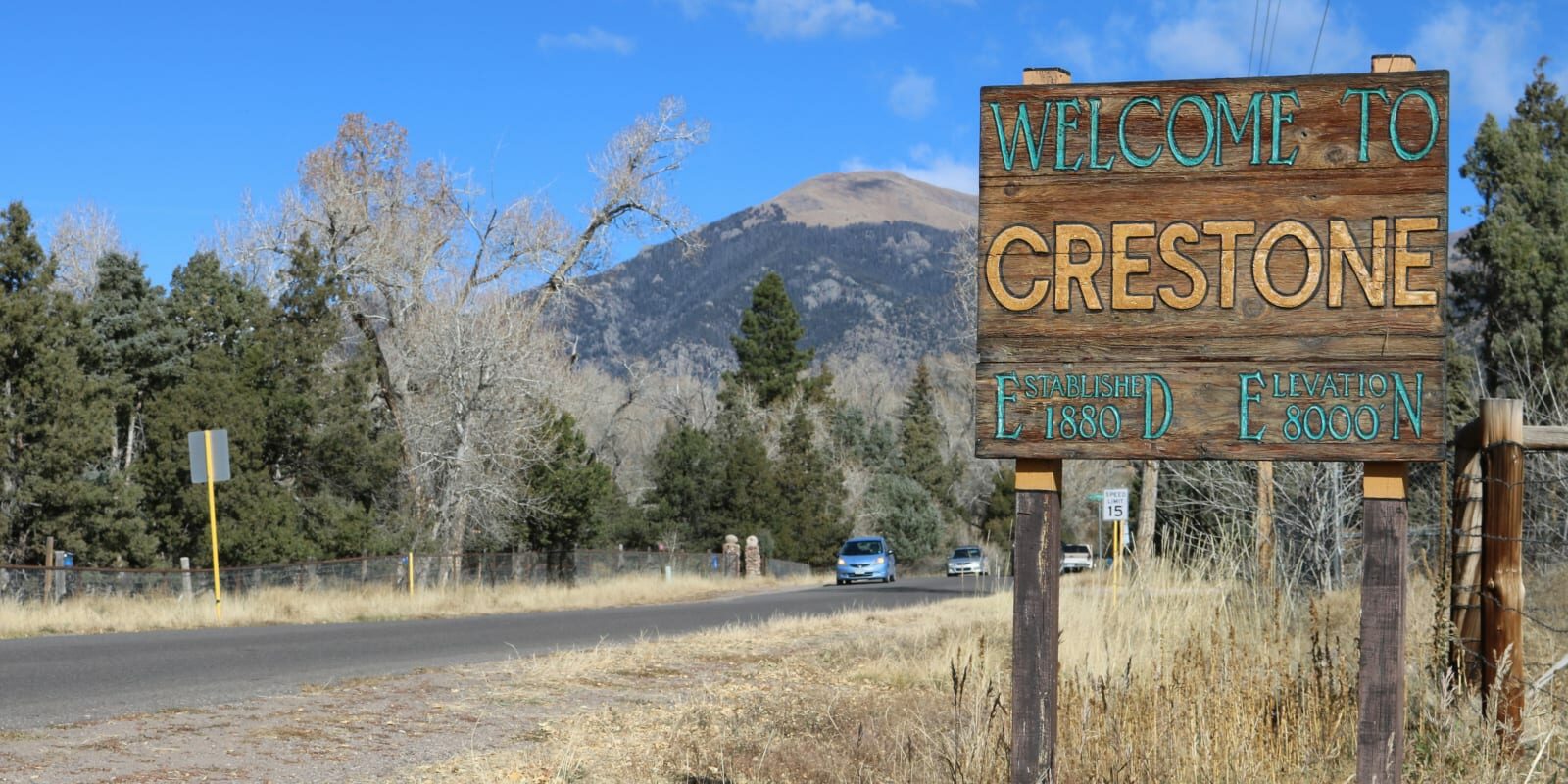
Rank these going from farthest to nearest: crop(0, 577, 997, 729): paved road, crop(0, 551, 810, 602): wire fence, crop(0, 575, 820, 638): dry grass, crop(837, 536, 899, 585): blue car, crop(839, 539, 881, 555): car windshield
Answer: crop(839, 539, 881, 555): car windshield → crop(837, 536, 899, 585): blue car → crop(0, 551, 810, 602): wire fence → crop(0, 575, 820, 638): dry grass → crop(0, 577, 997, 729): paved road

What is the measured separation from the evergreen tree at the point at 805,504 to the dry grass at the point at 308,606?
20.6m

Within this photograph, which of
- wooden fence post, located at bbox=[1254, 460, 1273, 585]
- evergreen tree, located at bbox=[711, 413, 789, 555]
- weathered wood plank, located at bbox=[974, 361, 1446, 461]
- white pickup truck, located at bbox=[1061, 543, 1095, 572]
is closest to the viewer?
weathered wood plank, located at bbox=[974, 361, 1446, 461]

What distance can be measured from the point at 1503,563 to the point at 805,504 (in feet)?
171

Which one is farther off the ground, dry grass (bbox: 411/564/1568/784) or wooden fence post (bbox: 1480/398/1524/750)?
wooden fence post (bbox: 1480/398/1524/750)

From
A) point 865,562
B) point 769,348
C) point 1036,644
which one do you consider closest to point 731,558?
Result: point 865,562

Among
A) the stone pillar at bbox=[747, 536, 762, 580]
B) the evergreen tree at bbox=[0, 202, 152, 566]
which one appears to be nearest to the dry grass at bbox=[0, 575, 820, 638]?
the evergreen tree at bbox=[0, 202, 152, 566]

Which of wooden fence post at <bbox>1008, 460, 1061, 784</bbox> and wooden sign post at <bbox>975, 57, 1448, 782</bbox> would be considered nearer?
wooden sign post at <bbox>975, 57, 1448, 782</bbox>

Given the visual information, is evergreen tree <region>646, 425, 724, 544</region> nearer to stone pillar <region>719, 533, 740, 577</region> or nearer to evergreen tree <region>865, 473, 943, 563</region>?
stone pillar <region>719, 533, 740, 577</region>

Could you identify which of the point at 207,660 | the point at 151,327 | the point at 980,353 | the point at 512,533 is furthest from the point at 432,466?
the point at 980,353

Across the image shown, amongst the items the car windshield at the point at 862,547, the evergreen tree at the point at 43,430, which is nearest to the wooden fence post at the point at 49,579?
the evergreen tree at the point at 43,430

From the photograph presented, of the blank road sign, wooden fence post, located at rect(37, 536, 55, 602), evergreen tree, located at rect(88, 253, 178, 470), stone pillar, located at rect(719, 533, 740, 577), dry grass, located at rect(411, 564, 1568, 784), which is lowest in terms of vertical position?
stone pillar, located at rect(719, 533, 740, 577)

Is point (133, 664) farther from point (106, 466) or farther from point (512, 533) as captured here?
point (512, 533)

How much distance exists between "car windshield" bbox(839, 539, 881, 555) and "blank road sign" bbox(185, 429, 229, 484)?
26.4 meters

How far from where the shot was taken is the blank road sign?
21359mm
